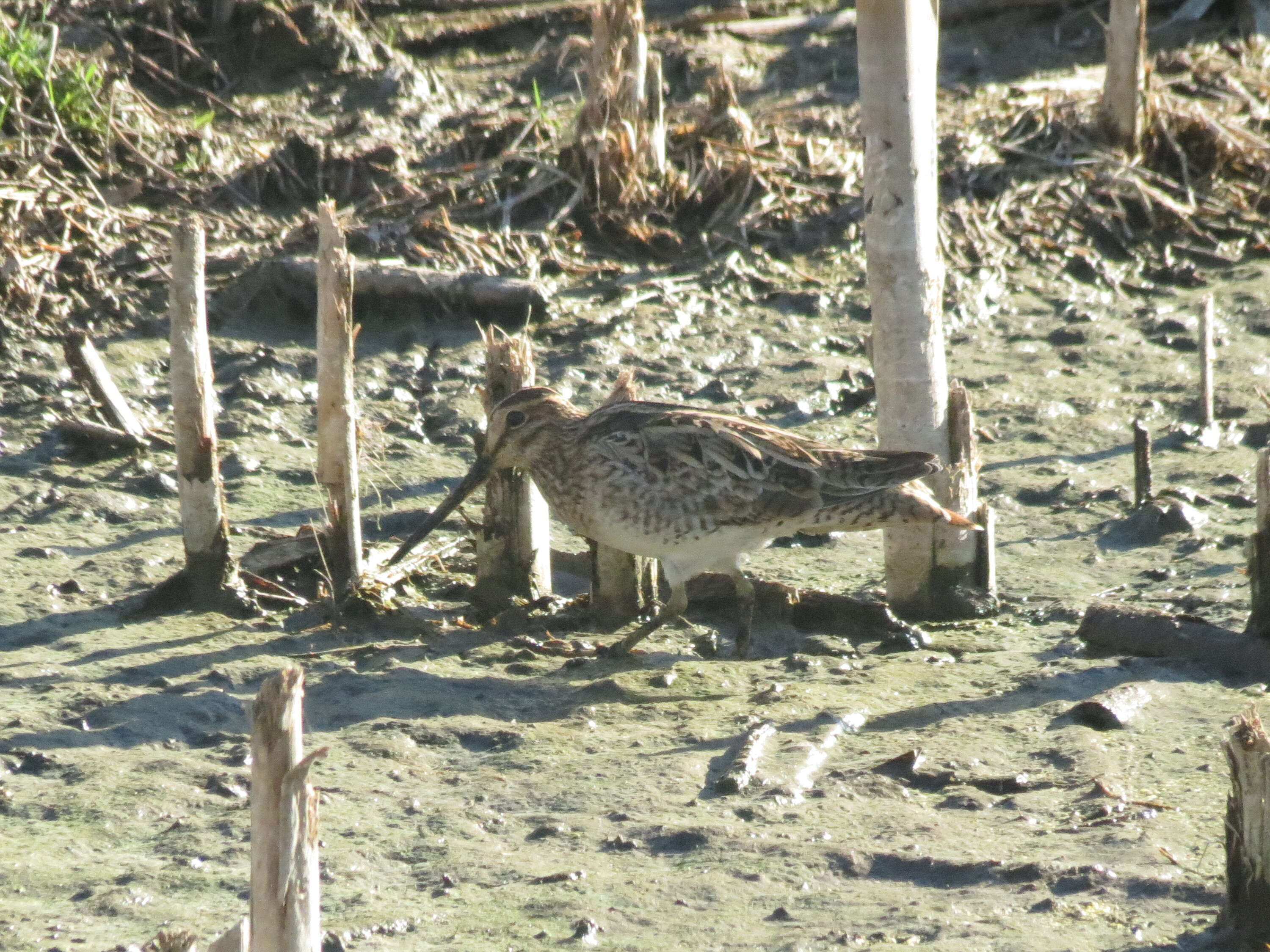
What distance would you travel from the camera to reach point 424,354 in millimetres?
7672

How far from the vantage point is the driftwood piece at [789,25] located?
10.8 metres

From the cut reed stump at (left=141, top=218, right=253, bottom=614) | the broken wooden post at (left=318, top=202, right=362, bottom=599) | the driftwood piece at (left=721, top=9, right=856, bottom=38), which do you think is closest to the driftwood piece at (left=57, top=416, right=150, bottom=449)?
the cut reed stump at (left=141, top=218, right=253, bottom=614)

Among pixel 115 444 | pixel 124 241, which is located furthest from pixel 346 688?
pixel 124 241

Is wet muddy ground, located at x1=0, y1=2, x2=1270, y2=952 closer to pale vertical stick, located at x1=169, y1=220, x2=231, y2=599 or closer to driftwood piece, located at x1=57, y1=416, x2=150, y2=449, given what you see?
driftwood piece, located at x1=57, y1=416, x2=150, y2=449

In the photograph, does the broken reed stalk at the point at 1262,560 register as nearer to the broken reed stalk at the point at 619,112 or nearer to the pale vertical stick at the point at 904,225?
the pale vertical stick at the point at 904,225

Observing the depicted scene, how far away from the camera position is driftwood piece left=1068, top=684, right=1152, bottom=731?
490cm

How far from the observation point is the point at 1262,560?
5164 mm

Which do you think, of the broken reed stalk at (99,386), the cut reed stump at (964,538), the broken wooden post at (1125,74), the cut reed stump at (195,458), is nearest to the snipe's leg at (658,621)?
the cut reed stump at (964,538)

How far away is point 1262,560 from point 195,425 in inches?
135

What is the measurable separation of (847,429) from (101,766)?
3802mm

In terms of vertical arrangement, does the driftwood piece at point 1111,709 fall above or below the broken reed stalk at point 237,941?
below

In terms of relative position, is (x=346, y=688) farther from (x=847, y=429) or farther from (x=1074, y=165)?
(x=1074, y=165)

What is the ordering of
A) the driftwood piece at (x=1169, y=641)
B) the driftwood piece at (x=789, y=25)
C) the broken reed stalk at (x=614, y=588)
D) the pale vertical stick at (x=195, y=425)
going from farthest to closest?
the driftwood piece at (x=789, y=25)
the broken reed stalk at (x=614, y=588)
the pale vertical stick at (x=195, y=425)
the driftwood piece at (x=1169, y=641)

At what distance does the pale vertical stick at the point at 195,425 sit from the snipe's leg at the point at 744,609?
5.74 ft
